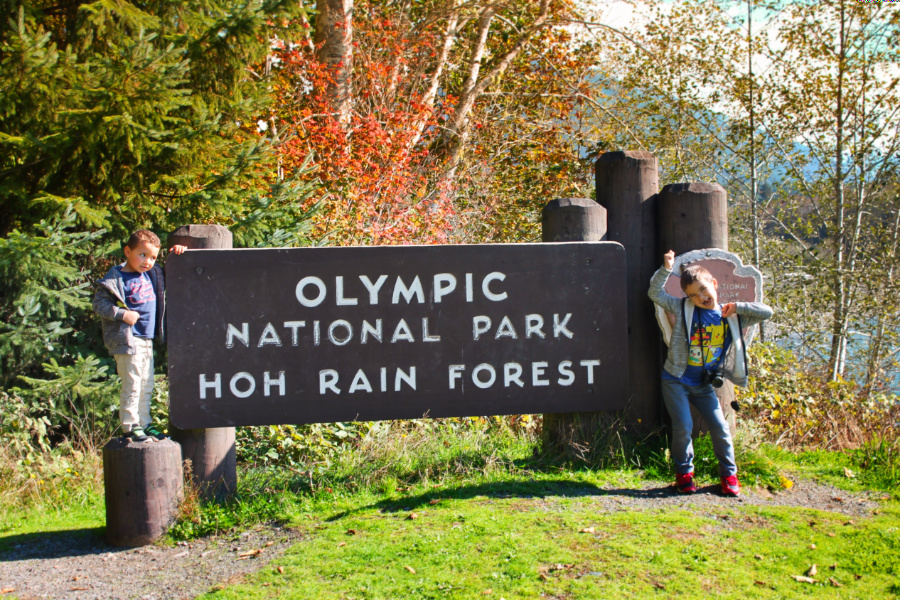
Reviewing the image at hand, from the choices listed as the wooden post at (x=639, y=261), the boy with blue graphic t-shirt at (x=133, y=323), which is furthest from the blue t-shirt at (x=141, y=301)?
the wooden post at (x=639, y=261)

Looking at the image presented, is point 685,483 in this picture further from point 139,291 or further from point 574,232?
point 139,291

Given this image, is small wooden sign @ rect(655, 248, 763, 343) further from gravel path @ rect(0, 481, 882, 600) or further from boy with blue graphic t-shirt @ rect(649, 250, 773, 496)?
gravel path @ rect(0, 481, 882, 600)

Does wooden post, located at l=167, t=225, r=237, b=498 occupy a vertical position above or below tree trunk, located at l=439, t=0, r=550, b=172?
below

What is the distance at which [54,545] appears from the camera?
13.7 ft

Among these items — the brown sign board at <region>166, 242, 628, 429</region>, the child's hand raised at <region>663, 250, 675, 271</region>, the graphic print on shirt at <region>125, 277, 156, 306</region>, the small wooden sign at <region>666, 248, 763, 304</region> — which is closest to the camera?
the graphic print on shirt at <region>125, 277, 156, 306</region>

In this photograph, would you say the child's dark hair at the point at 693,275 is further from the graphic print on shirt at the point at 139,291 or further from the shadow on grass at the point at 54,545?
the shadow on grass at the point at 54,545

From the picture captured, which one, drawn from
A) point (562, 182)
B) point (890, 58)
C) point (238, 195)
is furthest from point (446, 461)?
point (562, 182)

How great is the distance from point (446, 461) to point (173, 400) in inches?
72.8

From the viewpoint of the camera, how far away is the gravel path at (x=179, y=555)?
3580 millimetres

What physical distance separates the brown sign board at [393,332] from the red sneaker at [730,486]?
789 millimetres

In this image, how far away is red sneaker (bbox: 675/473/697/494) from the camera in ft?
14.8

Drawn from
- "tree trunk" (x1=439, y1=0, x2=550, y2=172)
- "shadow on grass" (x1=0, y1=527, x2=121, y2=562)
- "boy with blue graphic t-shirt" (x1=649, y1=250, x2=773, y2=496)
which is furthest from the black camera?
"tree trunk" (x1=439, y1=0, x2=550, y2=172)

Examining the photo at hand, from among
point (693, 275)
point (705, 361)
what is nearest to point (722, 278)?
point (693, 275)

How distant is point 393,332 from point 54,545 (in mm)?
2275
